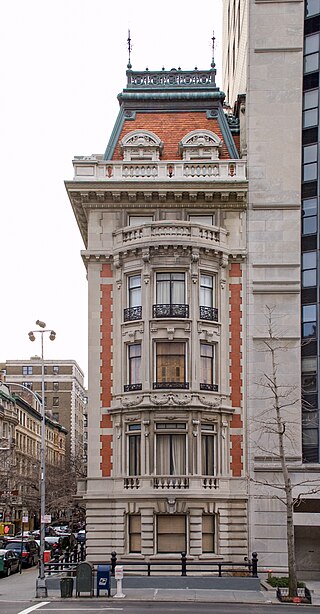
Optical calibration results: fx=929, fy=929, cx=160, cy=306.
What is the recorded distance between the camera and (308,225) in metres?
41.5

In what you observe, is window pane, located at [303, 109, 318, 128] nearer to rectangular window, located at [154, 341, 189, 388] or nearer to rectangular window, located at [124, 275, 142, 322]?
rectangular window, located at [124, 275, 142, 322]

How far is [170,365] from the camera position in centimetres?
4009

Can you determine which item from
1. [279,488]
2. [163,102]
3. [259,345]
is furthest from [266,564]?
[163,102]

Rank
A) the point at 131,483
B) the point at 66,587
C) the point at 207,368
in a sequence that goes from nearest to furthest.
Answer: the point at 66,587
the point at 131,483
the point at 207,368

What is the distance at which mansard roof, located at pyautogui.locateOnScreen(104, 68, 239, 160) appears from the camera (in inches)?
1724

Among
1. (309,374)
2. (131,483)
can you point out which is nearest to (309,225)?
(309,374)

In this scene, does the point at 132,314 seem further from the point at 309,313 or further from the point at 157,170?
the point at 309,313

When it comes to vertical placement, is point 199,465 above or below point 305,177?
below

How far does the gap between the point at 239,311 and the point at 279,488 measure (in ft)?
27.0

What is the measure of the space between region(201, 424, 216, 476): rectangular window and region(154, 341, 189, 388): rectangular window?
6.99 feet

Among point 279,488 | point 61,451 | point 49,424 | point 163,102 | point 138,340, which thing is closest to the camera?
point 279,488

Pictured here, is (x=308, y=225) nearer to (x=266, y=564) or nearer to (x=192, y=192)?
(x=192, y=192)

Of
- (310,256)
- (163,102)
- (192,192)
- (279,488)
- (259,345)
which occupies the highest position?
(163,102)

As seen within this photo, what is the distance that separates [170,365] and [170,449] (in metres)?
3.59
